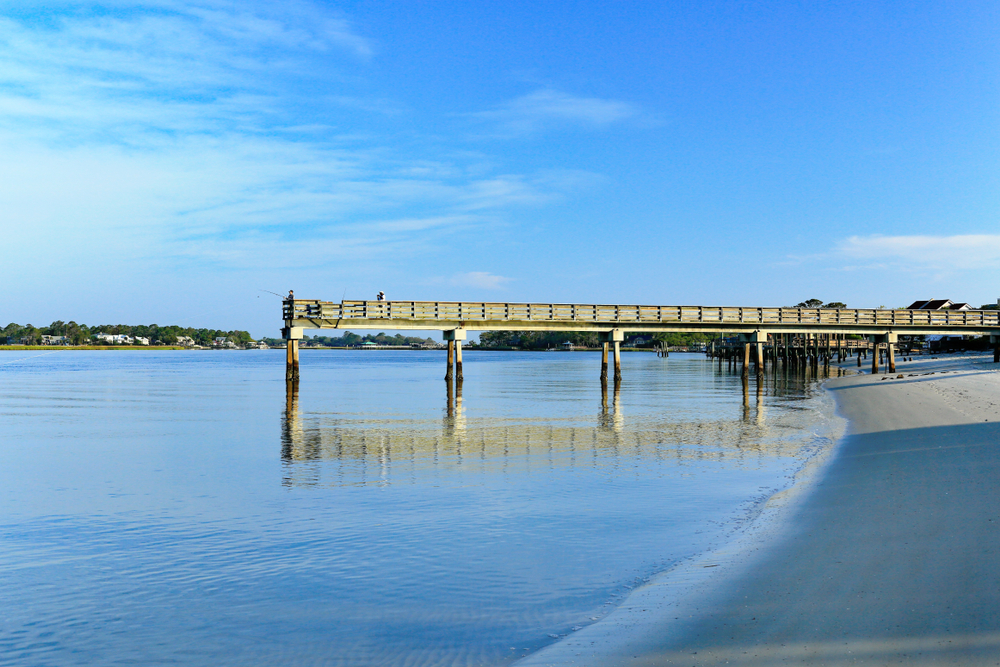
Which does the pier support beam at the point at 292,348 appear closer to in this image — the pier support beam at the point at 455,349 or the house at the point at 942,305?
the pier support beam at the point at 455,349

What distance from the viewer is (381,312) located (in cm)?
4103

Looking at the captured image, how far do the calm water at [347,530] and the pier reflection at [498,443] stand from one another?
0.41ft

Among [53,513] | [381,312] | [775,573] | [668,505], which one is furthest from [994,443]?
[381,312]

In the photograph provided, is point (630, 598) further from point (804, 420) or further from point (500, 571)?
point (804, 420)

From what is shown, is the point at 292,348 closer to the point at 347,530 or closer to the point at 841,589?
the point at 347,530

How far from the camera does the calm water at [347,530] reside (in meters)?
6.43

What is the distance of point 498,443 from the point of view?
1950 cm

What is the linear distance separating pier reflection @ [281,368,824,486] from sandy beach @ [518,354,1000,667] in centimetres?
588

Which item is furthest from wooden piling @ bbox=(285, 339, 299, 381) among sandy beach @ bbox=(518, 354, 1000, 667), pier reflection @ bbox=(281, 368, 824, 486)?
sandy beach @ bbox=(518, 354, 1000, 667)

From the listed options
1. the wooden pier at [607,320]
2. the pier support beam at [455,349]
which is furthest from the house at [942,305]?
the pier support beam at [455,349]

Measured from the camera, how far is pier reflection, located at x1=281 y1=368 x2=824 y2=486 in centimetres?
1574

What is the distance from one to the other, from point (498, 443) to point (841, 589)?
13.4 meters

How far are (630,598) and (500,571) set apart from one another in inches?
67.3

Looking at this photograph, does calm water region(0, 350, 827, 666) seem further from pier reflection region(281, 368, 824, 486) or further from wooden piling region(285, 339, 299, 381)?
wooden piling region(285, 339, 299, 381)
